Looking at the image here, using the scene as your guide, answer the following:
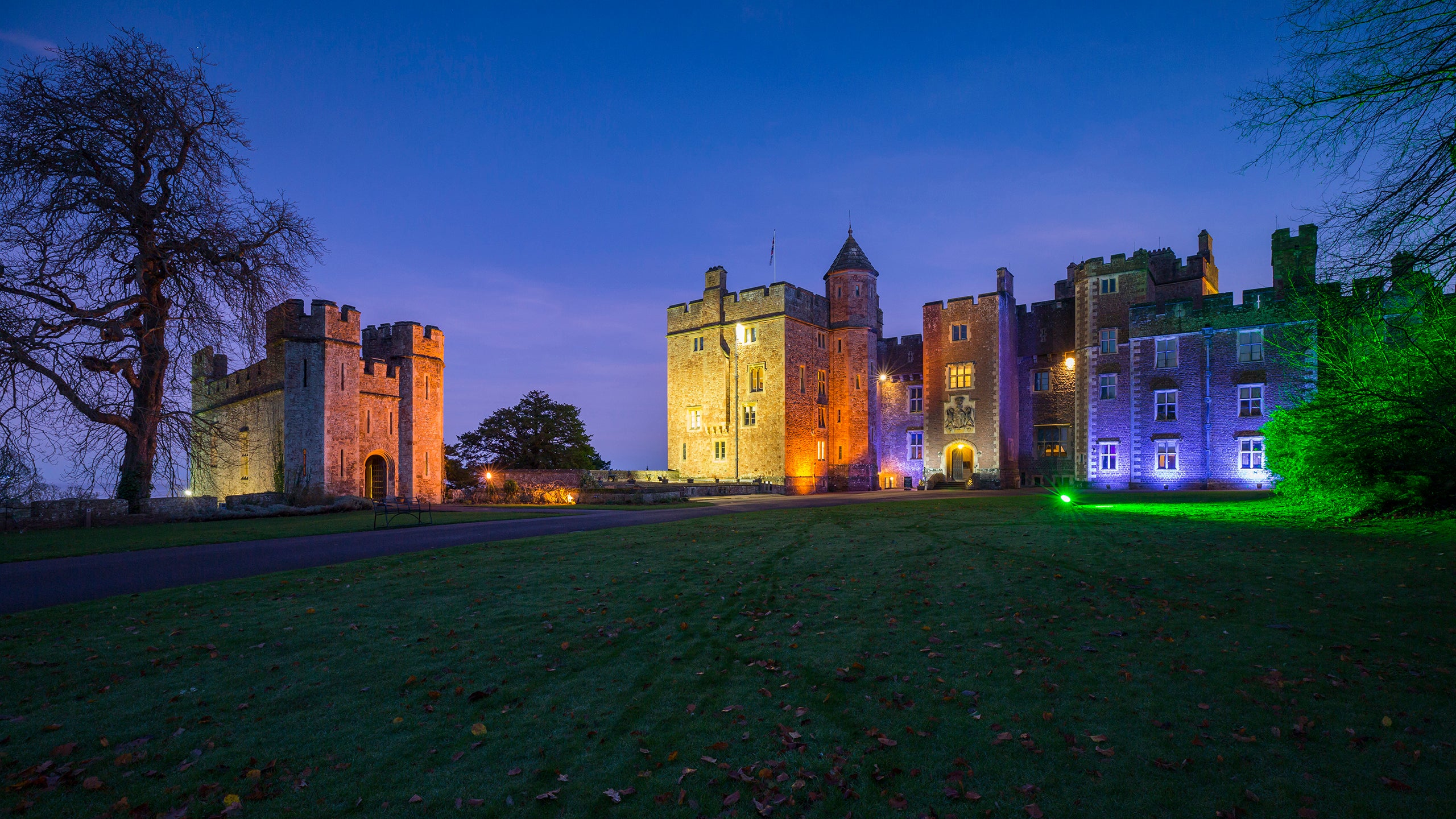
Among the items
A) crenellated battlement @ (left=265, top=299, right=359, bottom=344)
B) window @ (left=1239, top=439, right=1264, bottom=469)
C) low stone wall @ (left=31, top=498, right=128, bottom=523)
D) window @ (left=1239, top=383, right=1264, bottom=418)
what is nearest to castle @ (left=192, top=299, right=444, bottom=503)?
crenellated battlement @ (left=265, top=299, right=359, bottom=344)

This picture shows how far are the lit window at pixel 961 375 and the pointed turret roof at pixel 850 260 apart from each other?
901cm

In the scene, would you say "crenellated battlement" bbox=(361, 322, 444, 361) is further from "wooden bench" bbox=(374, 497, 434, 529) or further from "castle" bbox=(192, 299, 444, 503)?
"wooden bench" bbox=(374, 497, 434, 529)

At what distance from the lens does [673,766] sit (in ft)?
14.1

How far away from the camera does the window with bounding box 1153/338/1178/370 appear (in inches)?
1479

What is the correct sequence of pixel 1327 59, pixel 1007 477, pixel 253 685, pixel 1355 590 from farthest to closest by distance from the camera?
pixel 1007 477, pixel 1355 590, pixel 1327 59, pixel 253 685

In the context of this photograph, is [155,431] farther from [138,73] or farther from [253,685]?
[253,685]

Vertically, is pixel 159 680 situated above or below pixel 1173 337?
below

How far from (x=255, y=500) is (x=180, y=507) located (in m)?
4.10

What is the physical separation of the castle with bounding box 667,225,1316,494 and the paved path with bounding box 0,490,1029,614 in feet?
84.8

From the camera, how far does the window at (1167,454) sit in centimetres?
3716

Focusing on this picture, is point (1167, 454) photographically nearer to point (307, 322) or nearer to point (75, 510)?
point (307, 322)

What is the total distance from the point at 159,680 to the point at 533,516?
→ 16.0m

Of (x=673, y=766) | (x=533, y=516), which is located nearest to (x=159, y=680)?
(x=673, y=766)

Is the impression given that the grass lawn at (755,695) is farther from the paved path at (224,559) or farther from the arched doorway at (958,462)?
the arched doorway at (958,462)
